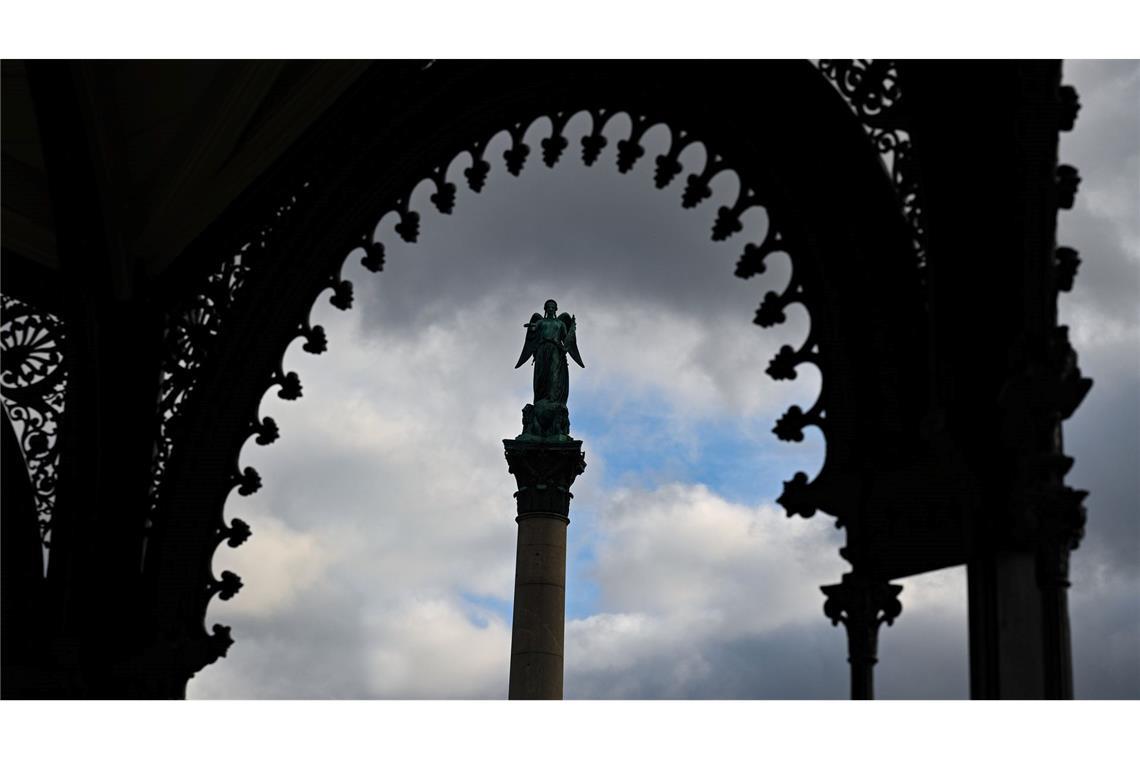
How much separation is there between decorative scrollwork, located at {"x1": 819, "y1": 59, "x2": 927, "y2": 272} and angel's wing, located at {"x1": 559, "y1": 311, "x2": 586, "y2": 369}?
24.1 ft

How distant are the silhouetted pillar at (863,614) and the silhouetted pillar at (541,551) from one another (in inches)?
252

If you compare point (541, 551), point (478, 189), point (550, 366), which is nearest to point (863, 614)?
point (478, 189)

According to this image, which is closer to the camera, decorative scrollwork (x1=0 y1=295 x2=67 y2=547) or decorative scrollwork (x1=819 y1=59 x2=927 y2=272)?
decorative scrollwork (x1=819 y1=59 x2=927 y2=272)

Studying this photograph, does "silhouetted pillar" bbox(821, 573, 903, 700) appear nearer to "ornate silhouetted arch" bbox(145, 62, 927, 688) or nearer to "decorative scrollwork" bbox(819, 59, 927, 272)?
"ornate silhouetted arch" bbox(145, 62, 927, 688)

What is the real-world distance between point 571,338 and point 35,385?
620 cm

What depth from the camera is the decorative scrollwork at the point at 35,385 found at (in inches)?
320

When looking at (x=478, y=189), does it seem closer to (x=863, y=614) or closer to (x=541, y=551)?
(x=863, y=614)

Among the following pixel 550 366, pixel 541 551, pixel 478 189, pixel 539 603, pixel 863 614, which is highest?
pixel 550 366

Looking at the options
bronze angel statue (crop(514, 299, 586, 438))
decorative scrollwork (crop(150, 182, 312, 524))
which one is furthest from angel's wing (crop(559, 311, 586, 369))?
decorative scrollwork (crop(150, 182, 312, 524))

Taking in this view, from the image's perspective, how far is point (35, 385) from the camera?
323 inches

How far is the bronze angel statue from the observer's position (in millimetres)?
12914

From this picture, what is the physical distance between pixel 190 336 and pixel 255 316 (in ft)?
1.24

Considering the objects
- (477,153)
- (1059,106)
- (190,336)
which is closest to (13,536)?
(190,336)

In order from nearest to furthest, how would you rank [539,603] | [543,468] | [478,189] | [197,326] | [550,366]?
[478,189] → [197,326] → [539,603] → [543,468] → [550,366]
